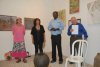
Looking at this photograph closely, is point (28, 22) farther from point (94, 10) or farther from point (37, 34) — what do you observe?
point (94, 10)

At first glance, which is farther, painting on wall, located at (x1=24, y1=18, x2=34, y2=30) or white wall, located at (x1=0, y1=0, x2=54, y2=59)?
painting on wall, located at (x1=24, y1=18, x2=34, y2=30)

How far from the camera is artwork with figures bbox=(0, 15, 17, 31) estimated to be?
4832mm

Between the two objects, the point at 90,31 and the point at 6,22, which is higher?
the point at 6,22

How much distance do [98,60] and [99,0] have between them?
5.89 feet

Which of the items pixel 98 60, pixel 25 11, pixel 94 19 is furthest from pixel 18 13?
pixel 98 60

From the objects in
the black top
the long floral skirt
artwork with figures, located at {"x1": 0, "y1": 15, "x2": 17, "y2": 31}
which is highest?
artwork with figures, located at {"x1": 0, "y1": 15, "x2": 17, "y2": 31}

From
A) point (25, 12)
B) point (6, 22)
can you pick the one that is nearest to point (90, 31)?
point (25, 12)

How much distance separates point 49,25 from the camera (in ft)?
14.7

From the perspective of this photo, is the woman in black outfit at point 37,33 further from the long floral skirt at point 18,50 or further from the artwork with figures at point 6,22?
the artwork with figures at point 6,22

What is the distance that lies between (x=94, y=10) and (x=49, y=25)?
57.0 inches

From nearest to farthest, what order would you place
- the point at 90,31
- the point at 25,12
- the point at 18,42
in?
the point at 90,31 → the point at 18,42 → the point at 25,12

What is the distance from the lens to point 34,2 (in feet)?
18.3

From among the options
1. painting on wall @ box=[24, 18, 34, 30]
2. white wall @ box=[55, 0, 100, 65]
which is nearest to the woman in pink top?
painting on wall @ box=[24, 18, 34, 30]

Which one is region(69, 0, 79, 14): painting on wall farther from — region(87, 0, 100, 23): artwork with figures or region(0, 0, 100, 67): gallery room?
region(87, 0, 100, 23): artwork with figures
